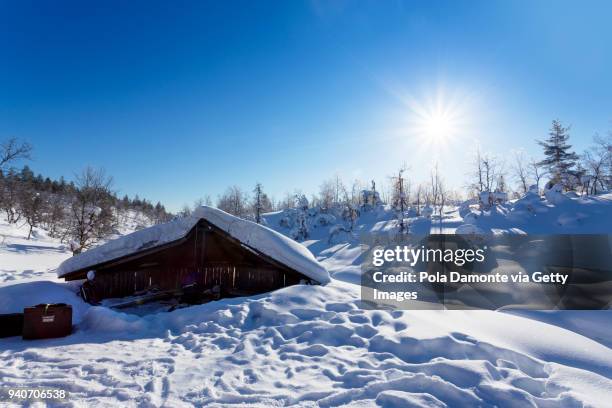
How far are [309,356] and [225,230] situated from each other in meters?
4.98

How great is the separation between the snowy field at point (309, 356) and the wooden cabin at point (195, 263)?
962 millimetres

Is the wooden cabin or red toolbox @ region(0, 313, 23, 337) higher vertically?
the wooden cabin

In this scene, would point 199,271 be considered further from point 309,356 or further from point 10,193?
point 10,193

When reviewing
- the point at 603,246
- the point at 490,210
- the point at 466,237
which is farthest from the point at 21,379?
the point at 490,210

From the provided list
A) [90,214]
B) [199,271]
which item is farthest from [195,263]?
[90,214]

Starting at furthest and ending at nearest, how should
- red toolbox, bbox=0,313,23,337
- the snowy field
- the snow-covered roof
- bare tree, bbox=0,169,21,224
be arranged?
bare tree, bbox=0,169,21,224 → the snow-covered roof → red toolbox, bbox=0,313,23,337 → the snowy field

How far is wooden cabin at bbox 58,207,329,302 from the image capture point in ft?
27.4

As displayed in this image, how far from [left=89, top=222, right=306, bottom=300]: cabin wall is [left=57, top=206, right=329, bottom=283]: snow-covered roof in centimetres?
31

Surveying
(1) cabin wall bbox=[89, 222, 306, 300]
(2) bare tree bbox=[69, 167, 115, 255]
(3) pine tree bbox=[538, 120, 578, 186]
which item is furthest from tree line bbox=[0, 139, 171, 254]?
(3) pine tree bbox=[538, 120, 578, 186]

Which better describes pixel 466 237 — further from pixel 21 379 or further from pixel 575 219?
pixel 21 379

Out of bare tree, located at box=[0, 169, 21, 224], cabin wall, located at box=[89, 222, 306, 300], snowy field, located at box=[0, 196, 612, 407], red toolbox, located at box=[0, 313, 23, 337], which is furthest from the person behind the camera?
bare tree, located at box=[0, 169, 21, 224]

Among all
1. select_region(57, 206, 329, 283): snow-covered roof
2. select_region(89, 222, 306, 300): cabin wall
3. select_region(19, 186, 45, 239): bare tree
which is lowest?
select_region(89, 222, 306, 300): cabin wall

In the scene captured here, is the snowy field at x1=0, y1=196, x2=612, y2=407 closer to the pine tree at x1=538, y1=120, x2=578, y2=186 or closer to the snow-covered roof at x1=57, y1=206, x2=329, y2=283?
the snow-covered roof at x1=57, y1=206, x2=329, y2=283

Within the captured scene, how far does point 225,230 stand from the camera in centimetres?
884
